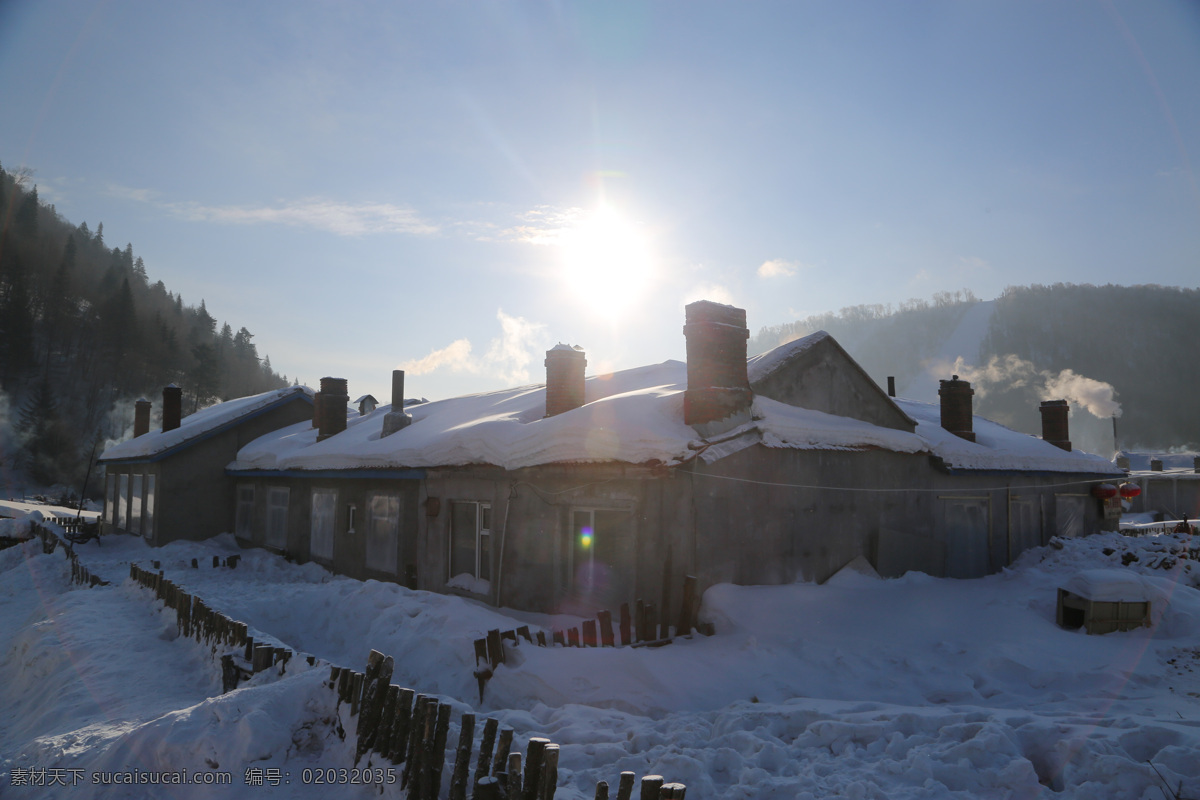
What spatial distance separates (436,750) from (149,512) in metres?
22.1

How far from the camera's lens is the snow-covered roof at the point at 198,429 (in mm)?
20453

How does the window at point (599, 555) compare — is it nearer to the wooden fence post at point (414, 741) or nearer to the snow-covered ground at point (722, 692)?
the snow-covered ground at point (722, 692)

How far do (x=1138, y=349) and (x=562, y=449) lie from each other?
6005 inches

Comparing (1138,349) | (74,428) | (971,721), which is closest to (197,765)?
(971,721)

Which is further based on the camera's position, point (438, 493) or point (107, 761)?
point (438, 493)

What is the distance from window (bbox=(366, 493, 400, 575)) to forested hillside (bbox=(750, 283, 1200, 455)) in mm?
101321

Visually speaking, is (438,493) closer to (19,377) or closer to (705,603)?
(705,603)

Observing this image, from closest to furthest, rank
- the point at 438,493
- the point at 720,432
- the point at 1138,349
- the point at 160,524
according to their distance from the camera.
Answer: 1. the point at 720,432
2. the point at 438,493
3. the point at 160,524
4. the point at 1138,349

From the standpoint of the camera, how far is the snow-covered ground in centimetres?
469

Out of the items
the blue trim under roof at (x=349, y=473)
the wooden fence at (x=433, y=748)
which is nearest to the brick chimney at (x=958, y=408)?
the blue trim under roof at (x=349, y=473)

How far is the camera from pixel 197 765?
4613 millimetres

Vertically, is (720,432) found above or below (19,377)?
below

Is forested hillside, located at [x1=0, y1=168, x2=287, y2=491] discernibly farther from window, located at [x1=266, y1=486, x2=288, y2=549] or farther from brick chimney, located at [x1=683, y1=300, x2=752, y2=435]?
brick chimney, located at [x1=683, y1=300, x2=752, y2=435]

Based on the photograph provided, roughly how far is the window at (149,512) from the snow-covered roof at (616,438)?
3345 millimetres
